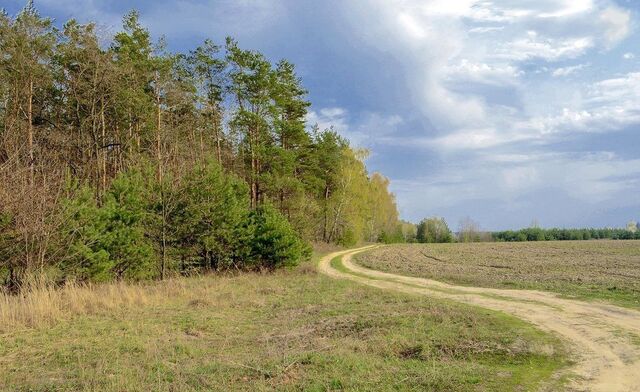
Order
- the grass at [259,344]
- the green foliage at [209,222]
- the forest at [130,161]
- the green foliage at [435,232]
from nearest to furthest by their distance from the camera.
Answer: the grass at [259,344] → the forest at [130,161] → the green foliage at [209,222] → the green foliage at [435,232]

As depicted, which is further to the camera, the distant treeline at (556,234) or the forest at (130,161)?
the distant treeline at (556,234)

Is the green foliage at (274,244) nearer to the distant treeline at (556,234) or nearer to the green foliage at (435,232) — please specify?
the green foliage at (435,232)

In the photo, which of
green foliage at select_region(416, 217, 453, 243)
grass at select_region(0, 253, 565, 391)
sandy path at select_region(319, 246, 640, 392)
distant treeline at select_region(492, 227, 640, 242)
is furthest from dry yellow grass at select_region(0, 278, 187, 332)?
distant treeline at select_region(492, 227, 640, 242)

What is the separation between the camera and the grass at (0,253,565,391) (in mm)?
7828

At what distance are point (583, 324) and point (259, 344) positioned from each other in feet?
27.9

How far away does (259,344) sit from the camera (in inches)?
433

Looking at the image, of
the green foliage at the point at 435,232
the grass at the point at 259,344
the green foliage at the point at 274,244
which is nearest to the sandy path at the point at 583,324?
the grass at the point at 259,344

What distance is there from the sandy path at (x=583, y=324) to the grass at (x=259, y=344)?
570mm

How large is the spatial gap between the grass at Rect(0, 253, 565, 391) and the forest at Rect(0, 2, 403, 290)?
11.1 ft

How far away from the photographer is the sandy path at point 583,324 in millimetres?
7998

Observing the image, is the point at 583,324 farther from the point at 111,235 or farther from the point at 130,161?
the point at 130,161

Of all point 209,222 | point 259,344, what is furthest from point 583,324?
point 209,222

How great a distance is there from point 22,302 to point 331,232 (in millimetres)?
49106

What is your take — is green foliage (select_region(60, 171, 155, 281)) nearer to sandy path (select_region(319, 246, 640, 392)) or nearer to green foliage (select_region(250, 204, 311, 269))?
green foliage (select_region(250, 204, 311, 269))
